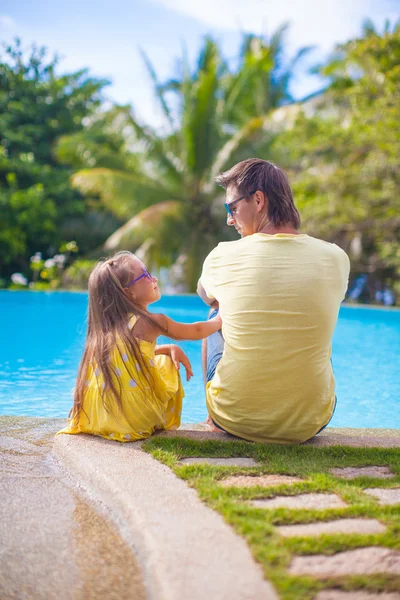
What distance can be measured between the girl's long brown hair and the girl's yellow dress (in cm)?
2

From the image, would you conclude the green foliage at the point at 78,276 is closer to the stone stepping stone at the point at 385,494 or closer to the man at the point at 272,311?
the man at the point at 272,311

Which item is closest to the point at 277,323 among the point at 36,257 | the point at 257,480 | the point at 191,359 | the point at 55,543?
the point at 257,480

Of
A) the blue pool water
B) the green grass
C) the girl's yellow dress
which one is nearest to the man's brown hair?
the girl's yellow dress

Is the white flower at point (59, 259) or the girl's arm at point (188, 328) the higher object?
the girl's arm at point (188, 328)

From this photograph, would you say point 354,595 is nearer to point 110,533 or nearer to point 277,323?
point 110,533

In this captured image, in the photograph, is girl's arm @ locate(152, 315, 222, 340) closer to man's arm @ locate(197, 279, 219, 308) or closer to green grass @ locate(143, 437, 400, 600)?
man's arm @ locate(197, 279, 219, 308)

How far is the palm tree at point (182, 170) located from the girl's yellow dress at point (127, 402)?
524 inches

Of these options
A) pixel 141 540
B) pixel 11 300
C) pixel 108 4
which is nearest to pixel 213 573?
pixel 141 540

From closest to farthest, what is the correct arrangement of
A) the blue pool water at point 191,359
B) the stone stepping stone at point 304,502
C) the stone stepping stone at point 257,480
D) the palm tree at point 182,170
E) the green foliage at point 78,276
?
the stone stepping stone at point 304,502, the stone stepping stone at point 257,480, the blue pool water at point 191,359, the green foliage at point 78,276, the palm tree at point 182,170

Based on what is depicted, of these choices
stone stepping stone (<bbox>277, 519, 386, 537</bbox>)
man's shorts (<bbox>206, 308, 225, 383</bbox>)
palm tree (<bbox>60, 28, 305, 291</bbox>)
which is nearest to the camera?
stone stepping stone (<bbox>277, 519, 386, 537</bbox>)

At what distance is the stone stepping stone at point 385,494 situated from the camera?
2174 mm

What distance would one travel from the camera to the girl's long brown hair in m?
2.84

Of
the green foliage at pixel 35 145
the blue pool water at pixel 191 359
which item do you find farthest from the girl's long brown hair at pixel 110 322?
the green foliage at pixel 35 145

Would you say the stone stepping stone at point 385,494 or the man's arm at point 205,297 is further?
the man's arm at point 205,297
